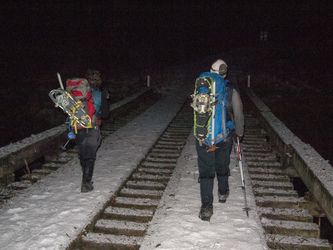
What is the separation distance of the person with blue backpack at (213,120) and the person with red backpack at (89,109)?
1.80 m

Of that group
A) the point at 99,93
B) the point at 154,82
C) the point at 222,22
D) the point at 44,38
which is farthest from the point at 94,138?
the point at 222,22

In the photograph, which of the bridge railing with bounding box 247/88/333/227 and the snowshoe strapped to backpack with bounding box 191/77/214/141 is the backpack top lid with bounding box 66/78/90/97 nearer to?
the snowshoe strapped to backpack with bounding box 191/77/214/141

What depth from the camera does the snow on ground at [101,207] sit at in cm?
399

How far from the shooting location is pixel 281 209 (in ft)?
16.6

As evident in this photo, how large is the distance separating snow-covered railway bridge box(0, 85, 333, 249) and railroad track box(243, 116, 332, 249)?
0.01 metres

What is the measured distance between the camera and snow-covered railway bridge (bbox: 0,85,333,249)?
412cm

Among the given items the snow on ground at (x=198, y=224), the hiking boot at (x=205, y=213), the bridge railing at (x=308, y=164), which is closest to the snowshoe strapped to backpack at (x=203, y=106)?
the hiking boot at (x=205, y=213)

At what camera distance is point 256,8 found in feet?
153

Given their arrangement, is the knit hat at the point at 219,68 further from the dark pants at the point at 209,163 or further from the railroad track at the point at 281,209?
the railroad track at the point at 281,209

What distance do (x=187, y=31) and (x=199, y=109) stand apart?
43553mm

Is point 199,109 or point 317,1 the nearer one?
point 199,109

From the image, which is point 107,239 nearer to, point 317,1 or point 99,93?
point 99,93

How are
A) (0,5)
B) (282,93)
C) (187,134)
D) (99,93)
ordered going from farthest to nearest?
(0,5)
(282,93)
(187,134)
(99,93)

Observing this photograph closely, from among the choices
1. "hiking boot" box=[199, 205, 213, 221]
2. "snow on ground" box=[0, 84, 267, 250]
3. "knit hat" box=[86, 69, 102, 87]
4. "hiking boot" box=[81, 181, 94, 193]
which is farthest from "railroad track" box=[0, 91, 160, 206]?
"hiking boot" box=[199, 205, 213, 221]
